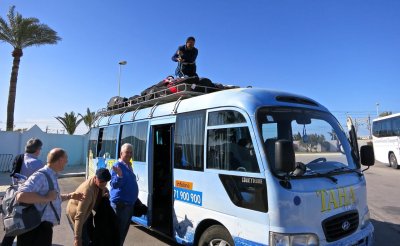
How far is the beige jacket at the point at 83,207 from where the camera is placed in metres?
4.57

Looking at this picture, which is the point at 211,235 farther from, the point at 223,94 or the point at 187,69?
the point at 187,69

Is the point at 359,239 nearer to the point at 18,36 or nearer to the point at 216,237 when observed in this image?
the point at 216,237

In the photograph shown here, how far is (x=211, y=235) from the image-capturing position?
4891 mm

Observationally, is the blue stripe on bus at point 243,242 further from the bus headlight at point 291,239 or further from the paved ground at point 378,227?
the paved ground at point 378,227

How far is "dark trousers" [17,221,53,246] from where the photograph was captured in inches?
153

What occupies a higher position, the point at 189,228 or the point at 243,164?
the point at 243,164

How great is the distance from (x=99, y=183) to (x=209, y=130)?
178 cm

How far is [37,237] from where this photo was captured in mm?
3908

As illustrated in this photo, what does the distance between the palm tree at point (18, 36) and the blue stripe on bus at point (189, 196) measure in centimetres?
2398

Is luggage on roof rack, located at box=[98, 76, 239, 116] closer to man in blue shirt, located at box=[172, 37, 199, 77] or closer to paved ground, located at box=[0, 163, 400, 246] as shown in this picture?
man in blue shirt, located at box=[172, 37, 199, 77]

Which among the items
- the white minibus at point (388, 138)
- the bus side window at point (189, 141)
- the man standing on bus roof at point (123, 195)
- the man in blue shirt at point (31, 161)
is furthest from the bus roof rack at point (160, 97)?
the white minibus at point (388, 138)

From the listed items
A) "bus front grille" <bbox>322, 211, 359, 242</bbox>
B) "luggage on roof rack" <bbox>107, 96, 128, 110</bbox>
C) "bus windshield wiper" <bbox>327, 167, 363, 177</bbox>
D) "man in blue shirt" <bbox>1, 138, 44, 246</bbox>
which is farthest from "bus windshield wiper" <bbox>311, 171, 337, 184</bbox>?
"luggage on roof rack" <bbox>107, 96, 128, 110</bbox>

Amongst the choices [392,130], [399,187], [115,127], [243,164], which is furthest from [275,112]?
[392,130]

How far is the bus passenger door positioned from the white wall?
20510 mm
